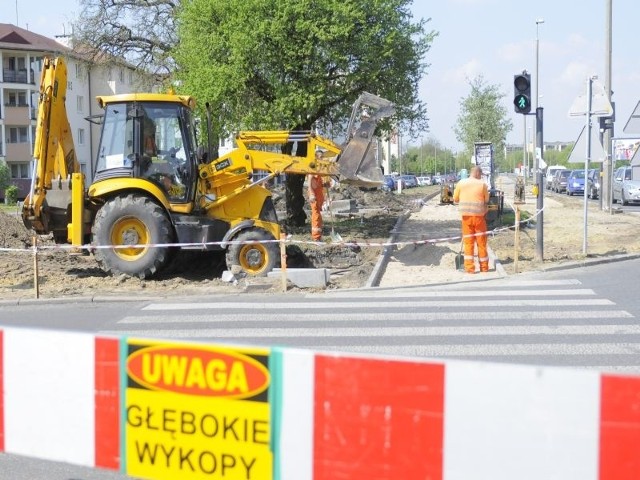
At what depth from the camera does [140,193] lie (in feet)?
46.6

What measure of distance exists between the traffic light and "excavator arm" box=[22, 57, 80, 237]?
8293mm

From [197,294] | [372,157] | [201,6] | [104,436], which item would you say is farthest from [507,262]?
[104,436]

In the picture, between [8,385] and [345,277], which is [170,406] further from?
[345,277]

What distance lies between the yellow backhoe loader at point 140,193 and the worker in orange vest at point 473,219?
3.46m

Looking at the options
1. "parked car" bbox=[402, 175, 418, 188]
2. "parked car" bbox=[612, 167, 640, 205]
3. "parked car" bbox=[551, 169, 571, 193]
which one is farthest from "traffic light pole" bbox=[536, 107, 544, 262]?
"parked car" bbox=[402, 175, 418, 188]

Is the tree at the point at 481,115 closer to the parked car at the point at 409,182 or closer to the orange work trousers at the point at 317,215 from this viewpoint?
the parked car at the point at 409,182

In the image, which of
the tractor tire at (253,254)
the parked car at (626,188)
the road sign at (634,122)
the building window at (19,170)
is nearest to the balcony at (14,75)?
the building window at (19,170)

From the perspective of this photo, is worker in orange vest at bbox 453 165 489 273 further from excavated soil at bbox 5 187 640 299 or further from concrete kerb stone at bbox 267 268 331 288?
concrete kerb stone at bbox 267 268 331 288

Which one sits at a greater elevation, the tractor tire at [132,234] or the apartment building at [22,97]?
the apartment building at [22,97]

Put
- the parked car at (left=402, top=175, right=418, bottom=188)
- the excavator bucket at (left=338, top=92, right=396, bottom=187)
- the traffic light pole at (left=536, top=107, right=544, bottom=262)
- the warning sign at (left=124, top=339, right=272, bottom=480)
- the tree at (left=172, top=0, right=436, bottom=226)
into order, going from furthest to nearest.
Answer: the parked car at (left=402, top=175, right=418, bottom=188) → the tree at (left=172, top=0, right=436, bottom=226) → the traffic light pole at (left=536, top=107, right=544, bottom=262) → the excavator bucket at (left=338, top=92, right=396, bottom=187) → the warning sign at (left=124, top=339, right=272, bottom=480)

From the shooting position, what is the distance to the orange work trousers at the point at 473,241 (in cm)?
1490

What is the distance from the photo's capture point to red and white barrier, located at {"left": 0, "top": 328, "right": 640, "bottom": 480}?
2.91 meters

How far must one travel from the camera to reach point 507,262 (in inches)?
632

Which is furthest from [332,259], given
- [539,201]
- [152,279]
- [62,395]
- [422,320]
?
[62,395]
